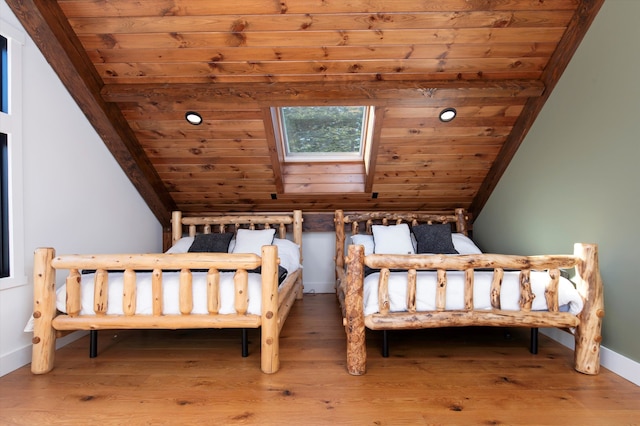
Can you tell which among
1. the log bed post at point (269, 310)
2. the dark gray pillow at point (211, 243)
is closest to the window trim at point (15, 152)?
the dark gray pillow at point (211, 243)

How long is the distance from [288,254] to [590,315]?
232 centimetres

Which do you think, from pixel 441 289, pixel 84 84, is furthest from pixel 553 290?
pixel 84 84

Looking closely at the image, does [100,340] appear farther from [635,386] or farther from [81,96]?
[635,386]

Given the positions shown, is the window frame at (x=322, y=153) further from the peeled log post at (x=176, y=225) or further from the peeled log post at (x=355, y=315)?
the peeled log post at (x=355, y=315)

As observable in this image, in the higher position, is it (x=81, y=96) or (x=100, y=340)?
(x=81, y=96)

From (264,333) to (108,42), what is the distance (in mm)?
2175

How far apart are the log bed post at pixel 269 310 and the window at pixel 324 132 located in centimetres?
167

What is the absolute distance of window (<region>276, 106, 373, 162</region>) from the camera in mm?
3502

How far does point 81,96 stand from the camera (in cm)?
275

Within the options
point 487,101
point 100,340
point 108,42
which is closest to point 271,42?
point 108,42

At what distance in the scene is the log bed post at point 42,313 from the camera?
2113 millimetres

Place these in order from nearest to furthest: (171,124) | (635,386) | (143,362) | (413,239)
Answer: (635,386)
(143,362)
(171,124)
(413,239)

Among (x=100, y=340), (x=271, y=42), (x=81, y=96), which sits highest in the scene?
(x=271, y=42)

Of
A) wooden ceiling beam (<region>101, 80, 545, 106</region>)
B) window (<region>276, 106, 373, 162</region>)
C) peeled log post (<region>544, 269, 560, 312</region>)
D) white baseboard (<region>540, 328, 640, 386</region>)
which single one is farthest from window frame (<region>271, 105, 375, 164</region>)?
white baseboard (<region>540, 328, 640, 386</region>)
